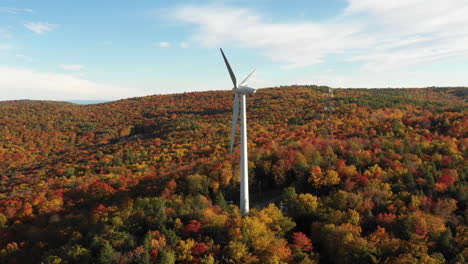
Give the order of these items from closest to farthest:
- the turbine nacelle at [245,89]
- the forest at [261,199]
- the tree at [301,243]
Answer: the turbine nacelle at [245,89] → the forest at [261,199] → the tree at [301,243]

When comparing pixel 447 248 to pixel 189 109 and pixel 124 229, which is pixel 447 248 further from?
pixel 189 109

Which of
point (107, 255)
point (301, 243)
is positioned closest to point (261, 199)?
point (301, 243)

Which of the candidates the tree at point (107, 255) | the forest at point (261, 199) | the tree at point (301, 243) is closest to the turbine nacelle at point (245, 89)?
the forest at point (261, 199)

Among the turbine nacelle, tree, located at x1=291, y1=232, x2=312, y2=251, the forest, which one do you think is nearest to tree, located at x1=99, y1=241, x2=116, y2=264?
the forest

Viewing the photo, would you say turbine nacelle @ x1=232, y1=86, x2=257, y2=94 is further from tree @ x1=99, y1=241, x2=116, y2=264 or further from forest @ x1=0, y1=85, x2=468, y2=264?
tree @ x1=99, y1=241, x2=116, y2=264

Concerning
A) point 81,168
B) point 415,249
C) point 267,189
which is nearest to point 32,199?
point 81,168

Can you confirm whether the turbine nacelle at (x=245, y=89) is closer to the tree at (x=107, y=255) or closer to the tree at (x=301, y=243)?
the tree at (x=301, y=243)

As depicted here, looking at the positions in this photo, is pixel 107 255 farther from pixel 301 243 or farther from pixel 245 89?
pixel 245 89

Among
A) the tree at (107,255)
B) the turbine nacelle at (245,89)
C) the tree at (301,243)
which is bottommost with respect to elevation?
the tree at (301,243)

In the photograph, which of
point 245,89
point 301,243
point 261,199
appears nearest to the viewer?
point 245,89
